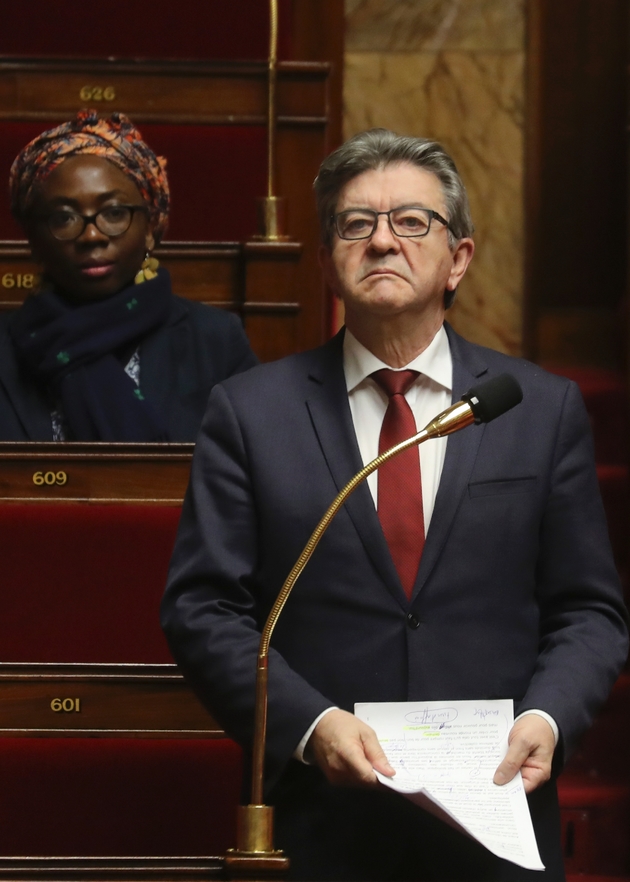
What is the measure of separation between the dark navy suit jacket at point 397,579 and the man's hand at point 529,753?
46 mm

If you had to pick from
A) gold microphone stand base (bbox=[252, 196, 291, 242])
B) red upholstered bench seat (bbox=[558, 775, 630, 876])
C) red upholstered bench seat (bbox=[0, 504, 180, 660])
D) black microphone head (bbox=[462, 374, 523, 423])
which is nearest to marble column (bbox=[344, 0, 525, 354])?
gold microphone stand base (bbox=[252, 196, 291, 242])

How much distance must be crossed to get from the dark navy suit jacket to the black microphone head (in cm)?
13

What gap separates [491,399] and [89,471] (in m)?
0.69

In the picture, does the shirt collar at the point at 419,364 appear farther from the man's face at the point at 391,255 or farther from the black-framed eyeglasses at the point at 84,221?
the black-framed eyeglasses at the point at 84,221

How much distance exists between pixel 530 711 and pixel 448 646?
9 cm

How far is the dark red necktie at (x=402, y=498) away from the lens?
112 cm

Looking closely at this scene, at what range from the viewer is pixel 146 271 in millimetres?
1789

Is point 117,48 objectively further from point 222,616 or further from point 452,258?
point 222,616

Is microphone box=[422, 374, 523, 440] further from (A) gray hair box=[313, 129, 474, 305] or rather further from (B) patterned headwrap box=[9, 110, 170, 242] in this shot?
(B) patterned headwrap box=[9, 110, 170, 242]

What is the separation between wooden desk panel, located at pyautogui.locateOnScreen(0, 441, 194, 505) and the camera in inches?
62.0

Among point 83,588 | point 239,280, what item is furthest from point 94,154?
point 83,588

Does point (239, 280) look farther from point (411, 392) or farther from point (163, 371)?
point (411, 392)

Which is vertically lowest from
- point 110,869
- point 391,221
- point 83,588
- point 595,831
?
point 595,831

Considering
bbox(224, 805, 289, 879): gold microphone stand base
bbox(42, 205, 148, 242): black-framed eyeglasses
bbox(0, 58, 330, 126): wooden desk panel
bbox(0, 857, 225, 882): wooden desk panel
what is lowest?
bbox(0, 857, 225, 882): wooden desk panel
